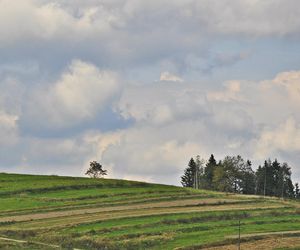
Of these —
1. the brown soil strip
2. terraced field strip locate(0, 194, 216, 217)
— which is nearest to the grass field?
terraced field strip locate(0, 194, 216, 217)

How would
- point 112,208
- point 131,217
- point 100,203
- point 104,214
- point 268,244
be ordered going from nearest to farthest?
point 268,244, point 131,217, point 104,214, point 112,208, point 100,203

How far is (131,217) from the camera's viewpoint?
96375mm

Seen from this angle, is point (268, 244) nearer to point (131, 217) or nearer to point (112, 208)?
point (131, 217)

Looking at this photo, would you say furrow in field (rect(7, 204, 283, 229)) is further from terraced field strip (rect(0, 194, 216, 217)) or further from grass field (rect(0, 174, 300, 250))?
terraced field strip (rect(0, 194, 216, 217))

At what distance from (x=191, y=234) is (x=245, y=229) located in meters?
8.23

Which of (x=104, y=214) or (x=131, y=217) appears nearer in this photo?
(x=131, y=217)

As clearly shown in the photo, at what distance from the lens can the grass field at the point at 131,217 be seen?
7800cm

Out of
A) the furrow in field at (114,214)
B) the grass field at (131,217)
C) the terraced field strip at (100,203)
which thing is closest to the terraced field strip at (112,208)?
the grass field at (131,217)

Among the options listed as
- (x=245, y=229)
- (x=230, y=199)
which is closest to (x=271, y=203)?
(x=230, y=199)

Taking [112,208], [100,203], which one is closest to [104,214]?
[112,208]

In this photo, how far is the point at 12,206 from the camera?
362 feet

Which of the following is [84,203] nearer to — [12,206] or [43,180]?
[12,206]

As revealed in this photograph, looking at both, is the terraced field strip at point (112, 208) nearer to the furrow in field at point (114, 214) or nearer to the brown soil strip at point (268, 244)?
the furrow in field at point (114, 214)

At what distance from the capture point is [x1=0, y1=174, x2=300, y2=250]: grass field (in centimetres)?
7800
